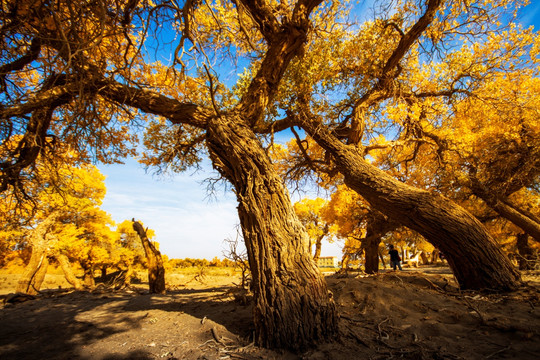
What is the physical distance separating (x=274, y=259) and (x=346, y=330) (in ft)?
3.65

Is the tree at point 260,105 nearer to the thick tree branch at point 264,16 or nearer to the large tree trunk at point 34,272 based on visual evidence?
the thick tree branch at point 264,16

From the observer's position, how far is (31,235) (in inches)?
471

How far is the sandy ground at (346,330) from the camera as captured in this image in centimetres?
224

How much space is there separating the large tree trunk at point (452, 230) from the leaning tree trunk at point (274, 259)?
2.51 metres

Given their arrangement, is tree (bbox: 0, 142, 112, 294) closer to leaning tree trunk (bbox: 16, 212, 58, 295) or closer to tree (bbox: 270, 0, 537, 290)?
leaning tree trunk (bbox: 16, 212, 58, 295)

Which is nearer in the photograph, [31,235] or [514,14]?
[514,14]

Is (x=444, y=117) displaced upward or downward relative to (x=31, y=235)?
upward

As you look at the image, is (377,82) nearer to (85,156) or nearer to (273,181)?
(273,181)

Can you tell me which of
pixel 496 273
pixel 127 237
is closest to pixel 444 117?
pixel 496 273

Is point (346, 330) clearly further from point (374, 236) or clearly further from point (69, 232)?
point (69, 232)

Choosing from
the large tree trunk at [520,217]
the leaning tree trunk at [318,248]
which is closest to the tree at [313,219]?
the leaning tree trunk at [318,248]

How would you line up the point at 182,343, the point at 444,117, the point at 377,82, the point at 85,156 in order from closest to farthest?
1. the point at 182,343
2. the point at 85,156
3. the point at 377,82
4. the point at 444,117

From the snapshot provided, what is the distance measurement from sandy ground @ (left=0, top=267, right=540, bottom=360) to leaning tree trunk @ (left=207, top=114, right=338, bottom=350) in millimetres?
188

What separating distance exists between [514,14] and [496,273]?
5.14m
